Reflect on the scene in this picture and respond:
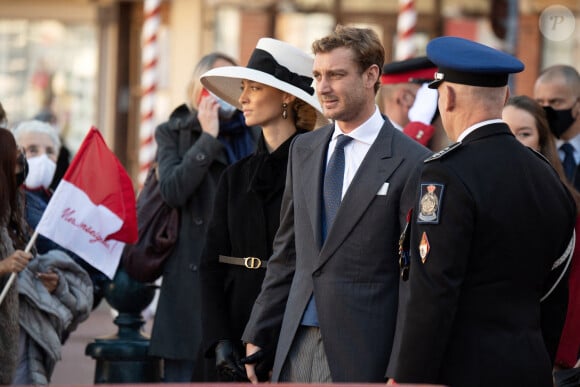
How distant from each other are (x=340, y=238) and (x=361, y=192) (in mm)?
187

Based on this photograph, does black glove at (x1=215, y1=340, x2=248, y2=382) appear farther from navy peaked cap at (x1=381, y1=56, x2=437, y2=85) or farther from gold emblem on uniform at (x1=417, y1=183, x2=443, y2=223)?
navy peaked cap at (x1=381, y1=56, x2=437, y2=85)

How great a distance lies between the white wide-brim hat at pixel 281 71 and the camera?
599 centimetres

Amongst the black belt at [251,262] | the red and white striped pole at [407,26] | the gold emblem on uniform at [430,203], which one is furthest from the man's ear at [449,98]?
the red and white striped pole at [407,26]

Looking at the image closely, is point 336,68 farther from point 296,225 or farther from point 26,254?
point 26,254

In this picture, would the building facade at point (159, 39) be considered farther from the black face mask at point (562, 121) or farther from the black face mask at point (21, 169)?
the black face mask at point (21, 169)

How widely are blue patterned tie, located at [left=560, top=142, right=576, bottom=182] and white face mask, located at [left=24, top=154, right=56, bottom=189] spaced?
288 centimetres

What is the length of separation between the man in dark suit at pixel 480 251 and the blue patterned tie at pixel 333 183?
576mm

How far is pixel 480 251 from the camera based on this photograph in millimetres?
4480

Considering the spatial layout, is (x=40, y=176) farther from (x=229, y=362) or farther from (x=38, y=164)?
(x=229, y=362)

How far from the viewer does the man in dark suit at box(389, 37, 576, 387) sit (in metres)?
4.45

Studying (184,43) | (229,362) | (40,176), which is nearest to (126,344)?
(40,176)

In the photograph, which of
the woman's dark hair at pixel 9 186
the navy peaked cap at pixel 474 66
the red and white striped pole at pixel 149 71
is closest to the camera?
the navy peaked cap at pixel 474 66

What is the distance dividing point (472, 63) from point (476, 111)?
163 millimetres

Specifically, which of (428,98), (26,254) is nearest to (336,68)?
(26,254)
